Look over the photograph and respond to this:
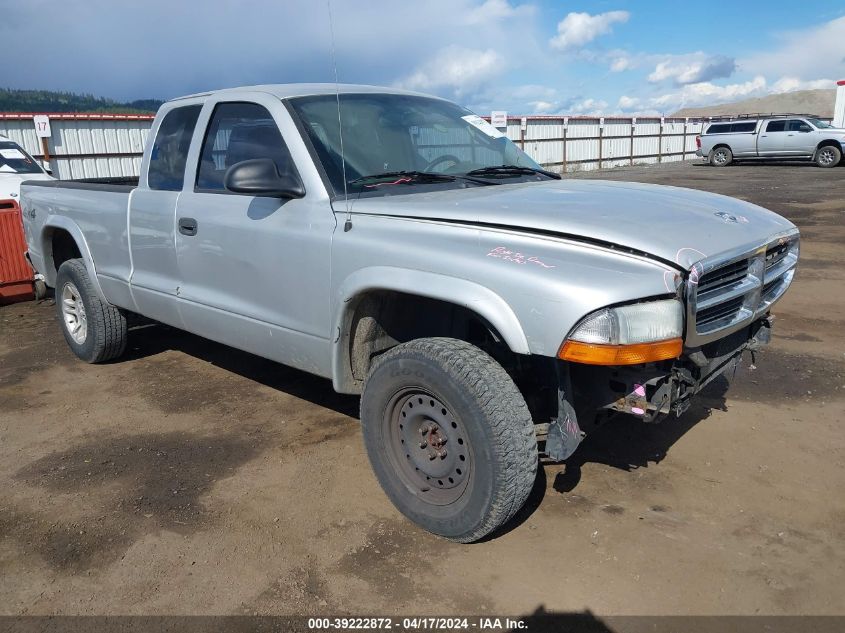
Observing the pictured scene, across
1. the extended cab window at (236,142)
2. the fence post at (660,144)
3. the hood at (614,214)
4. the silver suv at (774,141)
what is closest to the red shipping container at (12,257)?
the extended cab window at (236,142)

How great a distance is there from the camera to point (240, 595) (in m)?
2.85

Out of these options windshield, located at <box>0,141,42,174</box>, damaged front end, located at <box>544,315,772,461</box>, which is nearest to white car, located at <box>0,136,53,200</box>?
windshield, located at <box>0,141,42,174</box>

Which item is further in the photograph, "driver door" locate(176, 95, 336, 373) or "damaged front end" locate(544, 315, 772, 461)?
"driver door" locate(176, 95, 336, 373)

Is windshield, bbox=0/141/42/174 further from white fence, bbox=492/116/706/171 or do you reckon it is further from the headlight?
white fence, bbox=492/116/706/171

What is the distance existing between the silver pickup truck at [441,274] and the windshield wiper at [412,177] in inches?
0.6

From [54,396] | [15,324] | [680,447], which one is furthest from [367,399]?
[15,324]

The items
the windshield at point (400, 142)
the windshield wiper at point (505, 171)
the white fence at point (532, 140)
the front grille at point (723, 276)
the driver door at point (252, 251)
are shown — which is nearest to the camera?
the front grille at point (723, 276)

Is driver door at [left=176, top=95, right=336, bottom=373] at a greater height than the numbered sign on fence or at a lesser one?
lesser

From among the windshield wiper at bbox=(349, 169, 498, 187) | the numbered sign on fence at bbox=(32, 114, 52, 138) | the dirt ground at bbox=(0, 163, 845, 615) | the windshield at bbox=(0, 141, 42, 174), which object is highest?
the numbered sign on fence at bbox=(32, 114, 52, 138)

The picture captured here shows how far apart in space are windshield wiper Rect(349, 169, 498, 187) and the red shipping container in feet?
19.8

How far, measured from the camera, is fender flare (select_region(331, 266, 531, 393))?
106 inches

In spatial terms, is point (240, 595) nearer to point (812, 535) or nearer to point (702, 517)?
point (702, 517)

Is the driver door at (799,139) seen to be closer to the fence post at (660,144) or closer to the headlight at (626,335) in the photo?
the fence post at (660,144)

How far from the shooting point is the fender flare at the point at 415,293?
8.80 ft
